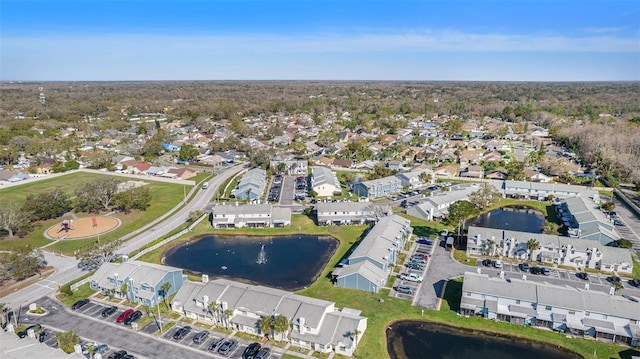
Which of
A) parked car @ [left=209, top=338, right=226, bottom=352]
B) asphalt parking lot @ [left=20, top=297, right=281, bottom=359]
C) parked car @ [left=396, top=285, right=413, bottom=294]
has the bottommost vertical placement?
asphalt parking lot @ [left=20, top=297, right=281, bottom=359]

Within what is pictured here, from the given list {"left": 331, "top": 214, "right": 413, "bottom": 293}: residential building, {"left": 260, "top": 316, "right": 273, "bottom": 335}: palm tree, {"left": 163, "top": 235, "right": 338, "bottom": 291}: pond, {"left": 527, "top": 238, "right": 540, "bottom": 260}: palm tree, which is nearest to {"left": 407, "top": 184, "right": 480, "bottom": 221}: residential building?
{"left": 331, "top": 214, "right": 413, "bottom": 293}: residential building

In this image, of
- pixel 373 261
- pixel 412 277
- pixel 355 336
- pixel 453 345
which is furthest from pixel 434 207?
pixel 355 336

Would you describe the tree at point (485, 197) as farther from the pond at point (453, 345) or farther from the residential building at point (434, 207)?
the pond at point (453, 345)

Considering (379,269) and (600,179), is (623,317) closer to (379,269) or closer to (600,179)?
(379,269)

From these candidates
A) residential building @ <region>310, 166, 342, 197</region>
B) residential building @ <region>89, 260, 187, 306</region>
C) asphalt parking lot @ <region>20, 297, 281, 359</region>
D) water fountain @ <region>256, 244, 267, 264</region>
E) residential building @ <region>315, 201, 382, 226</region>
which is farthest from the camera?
residential building @ <region>310, 166, 342, 197</region>

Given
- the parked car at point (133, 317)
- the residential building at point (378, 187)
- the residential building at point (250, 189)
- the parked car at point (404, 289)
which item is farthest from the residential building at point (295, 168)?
the parked car at point (133, 317)

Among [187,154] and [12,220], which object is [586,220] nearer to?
[12,220]

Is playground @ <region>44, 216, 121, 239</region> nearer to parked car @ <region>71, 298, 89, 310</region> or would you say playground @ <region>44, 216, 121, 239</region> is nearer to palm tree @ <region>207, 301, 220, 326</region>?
parked car @ <region>71, 298, 89, 310</region>
